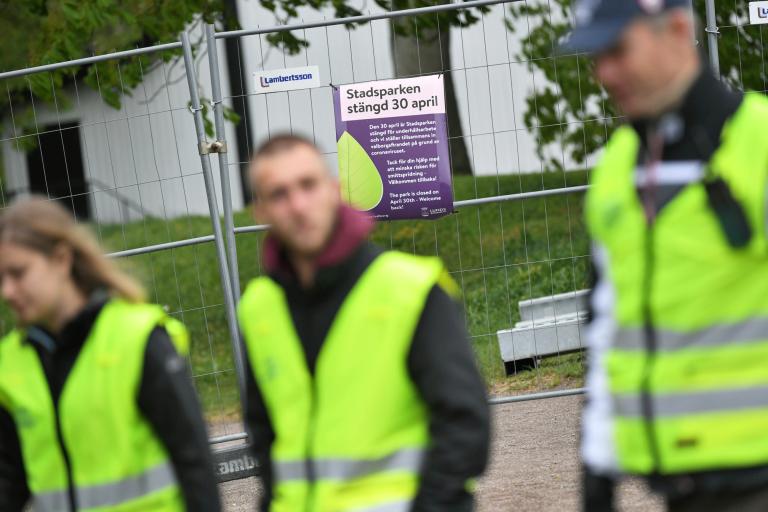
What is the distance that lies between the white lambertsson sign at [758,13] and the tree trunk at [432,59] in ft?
5.41

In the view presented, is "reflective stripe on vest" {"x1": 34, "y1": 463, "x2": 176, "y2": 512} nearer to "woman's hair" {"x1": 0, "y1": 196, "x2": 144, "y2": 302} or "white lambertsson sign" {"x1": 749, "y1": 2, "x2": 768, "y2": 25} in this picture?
"woman's hair" {"x1": 0, "y1": 196, "x2": 144, "y2": 302}

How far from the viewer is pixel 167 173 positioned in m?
7.83

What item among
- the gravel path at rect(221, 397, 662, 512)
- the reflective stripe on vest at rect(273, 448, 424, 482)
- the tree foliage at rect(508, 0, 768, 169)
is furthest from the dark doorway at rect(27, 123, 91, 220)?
the reflective stripe on vest at rect(273, 448, 424, 482)

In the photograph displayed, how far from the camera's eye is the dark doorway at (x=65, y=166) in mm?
8016

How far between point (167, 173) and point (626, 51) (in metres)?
5.41

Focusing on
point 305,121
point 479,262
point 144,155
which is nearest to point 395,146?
point 305,121

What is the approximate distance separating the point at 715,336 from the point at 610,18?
64cm

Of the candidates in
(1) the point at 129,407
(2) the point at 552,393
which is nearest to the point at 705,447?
(1) the point at 129,407

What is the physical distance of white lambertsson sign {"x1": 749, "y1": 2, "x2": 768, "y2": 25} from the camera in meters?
7.60

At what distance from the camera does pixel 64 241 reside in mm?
3145

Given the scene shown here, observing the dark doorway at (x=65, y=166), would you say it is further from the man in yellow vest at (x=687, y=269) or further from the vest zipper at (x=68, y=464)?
the man in yellow vest at (x=687, y=269)

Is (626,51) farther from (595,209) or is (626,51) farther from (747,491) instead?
(747,491)

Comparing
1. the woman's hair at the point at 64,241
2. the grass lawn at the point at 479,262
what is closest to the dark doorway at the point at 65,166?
the grass lawn at the point at 479,262

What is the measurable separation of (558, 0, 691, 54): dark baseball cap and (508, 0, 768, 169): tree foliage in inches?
209
